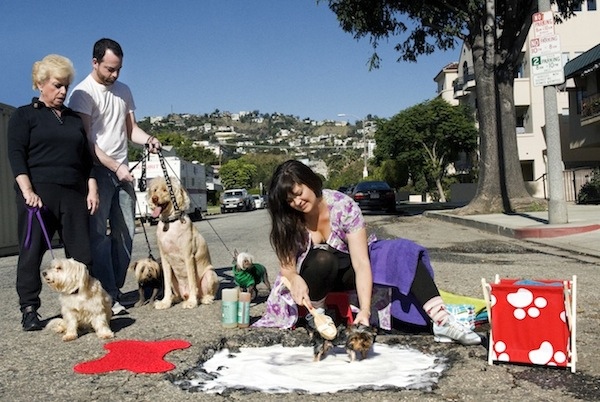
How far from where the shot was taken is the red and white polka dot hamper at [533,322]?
334cm

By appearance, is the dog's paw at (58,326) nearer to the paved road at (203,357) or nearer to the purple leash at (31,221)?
the paved road at (203,357)

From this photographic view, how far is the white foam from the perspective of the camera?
321 centimetres

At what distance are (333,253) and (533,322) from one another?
1328 millimetres

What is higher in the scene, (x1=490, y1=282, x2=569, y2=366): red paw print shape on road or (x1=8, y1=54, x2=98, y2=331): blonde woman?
(x1=8, y1=54, x2=98, y2=331): blonde woman

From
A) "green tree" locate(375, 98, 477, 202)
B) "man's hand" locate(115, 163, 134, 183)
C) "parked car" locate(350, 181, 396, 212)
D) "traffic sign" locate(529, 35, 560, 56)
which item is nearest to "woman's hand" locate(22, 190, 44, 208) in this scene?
"man's hand" locate(115, 163, 134, 183)

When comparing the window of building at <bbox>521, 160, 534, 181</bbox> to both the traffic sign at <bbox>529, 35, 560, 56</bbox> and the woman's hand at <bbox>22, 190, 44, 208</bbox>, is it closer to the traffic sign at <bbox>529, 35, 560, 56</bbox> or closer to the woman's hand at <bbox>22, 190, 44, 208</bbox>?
the traffic sign at <bbox>529, 35, 560, 56</bbox>

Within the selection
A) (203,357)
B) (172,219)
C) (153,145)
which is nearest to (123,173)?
(153,145)

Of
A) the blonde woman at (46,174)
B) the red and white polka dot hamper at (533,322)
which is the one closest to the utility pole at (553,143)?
the red and white polka dot hamper at (533,322)

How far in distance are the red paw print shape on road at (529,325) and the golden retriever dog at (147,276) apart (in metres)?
3.30

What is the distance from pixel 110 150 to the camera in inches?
211

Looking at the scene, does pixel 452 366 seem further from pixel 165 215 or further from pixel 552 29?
pixel 552 29

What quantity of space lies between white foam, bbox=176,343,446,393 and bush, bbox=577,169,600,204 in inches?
856

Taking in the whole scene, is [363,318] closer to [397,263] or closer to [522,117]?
[397,263]

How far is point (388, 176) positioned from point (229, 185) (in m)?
48.4
